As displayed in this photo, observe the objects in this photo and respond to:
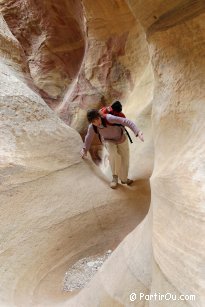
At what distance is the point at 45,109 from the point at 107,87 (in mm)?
2201

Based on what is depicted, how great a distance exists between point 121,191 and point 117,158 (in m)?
0.31

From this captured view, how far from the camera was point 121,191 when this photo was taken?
10.4 ft

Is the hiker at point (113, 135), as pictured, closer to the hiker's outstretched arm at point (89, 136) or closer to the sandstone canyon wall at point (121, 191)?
the hiker's outstretched arm at point (89, 136)

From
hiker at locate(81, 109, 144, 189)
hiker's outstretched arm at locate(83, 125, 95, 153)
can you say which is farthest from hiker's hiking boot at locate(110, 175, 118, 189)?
hiker's outstretched arm at locate(83, 125, 95, 153)

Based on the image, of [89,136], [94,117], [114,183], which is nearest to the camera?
[94,117]

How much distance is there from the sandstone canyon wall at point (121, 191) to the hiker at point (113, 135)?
5.5 inches

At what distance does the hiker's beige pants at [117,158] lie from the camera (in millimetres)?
3164

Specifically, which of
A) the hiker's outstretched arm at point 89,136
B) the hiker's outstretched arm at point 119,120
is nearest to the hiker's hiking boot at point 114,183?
the hiker's outstretched arm at point 89,136

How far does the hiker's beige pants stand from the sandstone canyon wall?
0.49ft

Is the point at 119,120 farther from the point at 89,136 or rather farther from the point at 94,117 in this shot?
the point at 89,136

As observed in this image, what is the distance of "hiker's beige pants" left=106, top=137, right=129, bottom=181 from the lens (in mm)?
3164

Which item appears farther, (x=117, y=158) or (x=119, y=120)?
(x=117, y=158)

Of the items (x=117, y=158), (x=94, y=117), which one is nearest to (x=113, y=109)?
(x=94, y=117)

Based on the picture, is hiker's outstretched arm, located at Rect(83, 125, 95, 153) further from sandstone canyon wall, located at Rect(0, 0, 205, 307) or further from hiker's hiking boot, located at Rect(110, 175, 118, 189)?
hiker's hiking boot, located at Rect(110, 175, 118, 189)
